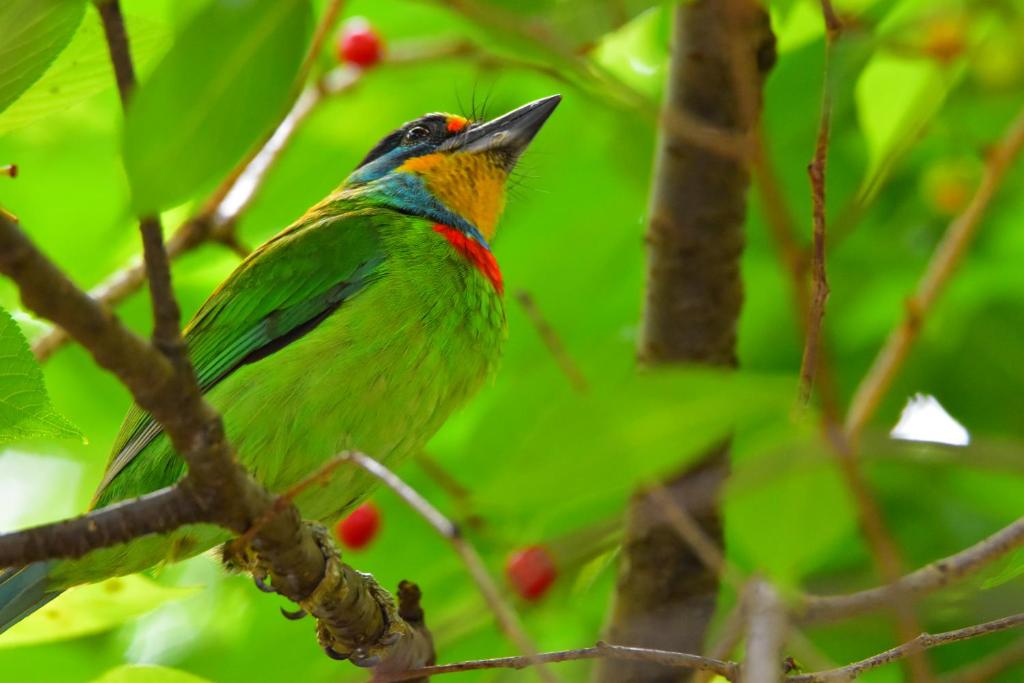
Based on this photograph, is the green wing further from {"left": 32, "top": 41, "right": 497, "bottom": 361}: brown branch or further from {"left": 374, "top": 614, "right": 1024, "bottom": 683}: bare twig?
{"left": 374, "top": 614, "right": 1024, "bottom": 683}: bare twig

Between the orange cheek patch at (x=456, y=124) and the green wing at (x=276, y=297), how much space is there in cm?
93

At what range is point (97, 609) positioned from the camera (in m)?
3.03

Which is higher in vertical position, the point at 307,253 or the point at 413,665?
the point at 307,253

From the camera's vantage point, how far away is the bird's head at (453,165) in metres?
4.67

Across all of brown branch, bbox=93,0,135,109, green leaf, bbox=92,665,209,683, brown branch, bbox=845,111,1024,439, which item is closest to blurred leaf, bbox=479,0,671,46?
brown branch, bbox=93,0,135,109

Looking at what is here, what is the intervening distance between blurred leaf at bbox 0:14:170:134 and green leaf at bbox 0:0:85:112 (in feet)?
1.60

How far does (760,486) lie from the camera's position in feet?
5.12

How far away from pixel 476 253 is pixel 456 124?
114cm

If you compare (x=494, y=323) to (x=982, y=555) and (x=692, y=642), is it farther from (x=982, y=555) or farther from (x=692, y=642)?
(x=982, y=555)

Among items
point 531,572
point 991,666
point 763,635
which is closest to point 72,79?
point 763,635

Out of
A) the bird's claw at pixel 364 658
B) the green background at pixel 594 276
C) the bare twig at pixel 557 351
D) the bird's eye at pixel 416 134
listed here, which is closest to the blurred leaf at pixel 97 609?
the green background at pixel 594 276

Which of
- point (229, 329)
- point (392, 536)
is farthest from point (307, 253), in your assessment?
point (392, 536)

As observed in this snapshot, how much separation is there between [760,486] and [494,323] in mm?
2422

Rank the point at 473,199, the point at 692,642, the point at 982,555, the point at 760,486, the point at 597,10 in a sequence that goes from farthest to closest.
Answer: the point at 473,199 < the point at 692,642 < the point at 597,10 < the point at 982,555 < the point at 760,486
